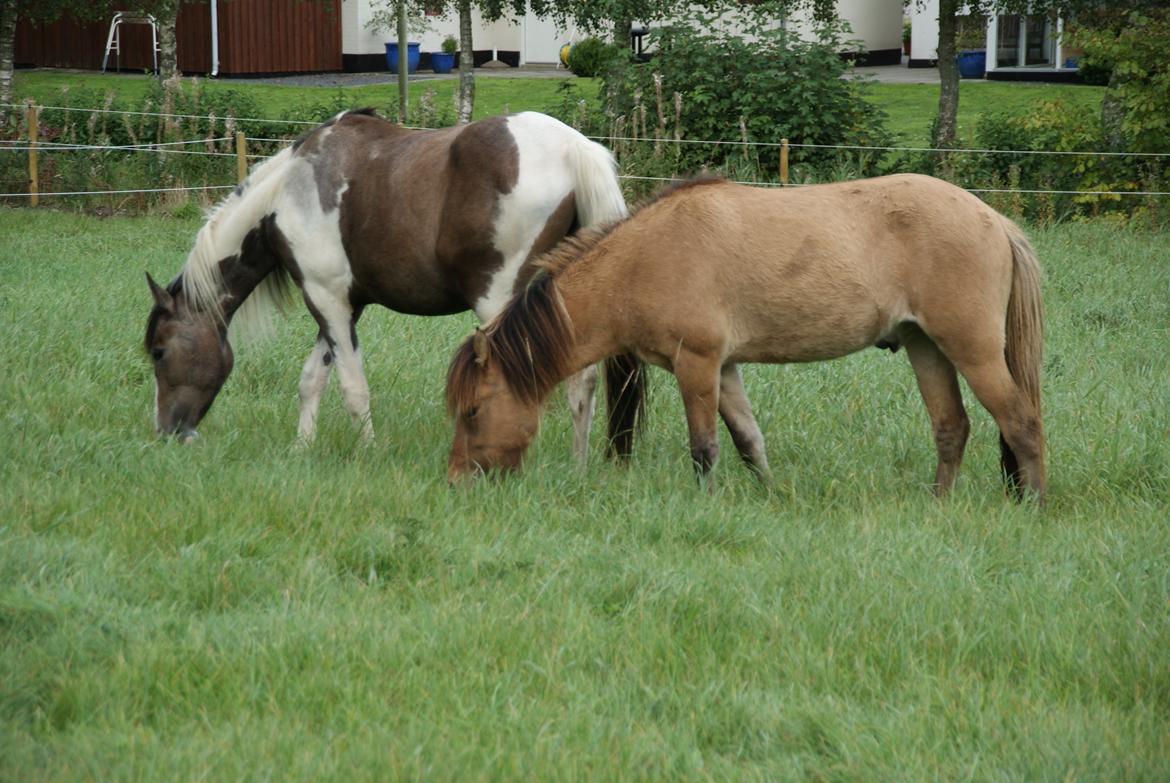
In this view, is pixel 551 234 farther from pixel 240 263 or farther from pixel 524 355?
pixel 240 263

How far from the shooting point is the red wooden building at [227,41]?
109 ft

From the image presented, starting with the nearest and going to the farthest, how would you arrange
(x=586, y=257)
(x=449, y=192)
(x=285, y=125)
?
1. (x=586, y=257)
2. (x=449, y=192)
3. (x=285, y=125)

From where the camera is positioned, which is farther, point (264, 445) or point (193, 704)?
point (264, 445)

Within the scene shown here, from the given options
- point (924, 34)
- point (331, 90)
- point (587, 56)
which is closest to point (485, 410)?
point (331, 90)

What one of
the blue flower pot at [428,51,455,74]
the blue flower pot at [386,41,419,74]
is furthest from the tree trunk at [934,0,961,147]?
the blue flower pot at [428,51,455,74]

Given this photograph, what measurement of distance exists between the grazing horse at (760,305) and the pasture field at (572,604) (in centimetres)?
38

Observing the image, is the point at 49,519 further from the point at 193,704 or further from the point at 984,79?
the point at 984,79

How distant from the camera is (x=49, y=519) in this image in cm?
478

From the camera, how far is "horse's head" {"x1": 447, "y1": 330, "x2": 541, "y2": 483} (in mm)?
5594

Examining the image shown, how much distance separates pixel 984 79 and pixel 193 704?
35.0 m

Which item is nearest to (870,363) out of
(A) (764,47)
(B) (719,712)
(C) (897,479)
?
(C) (897,479)

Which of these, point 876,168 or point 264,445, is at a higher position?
point 876,168

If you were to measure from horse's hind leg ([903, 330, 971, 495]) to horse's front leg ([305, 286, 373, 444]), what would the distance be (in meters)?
2.71

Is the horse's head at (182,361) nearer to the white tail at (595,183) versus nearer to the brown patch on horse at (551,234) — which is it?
the brown patch on horse at (551,234)
